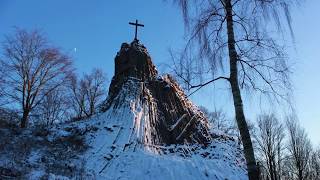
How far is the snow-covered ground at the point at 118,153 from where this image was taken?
16828 mm

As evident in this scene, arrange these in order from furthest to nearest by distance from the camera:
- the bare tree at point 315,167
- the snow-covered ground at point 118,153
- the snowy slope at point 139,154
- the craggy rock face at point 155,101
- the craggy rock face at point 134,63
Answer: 1. the bare tree at point 315,167
2. the craggy rock face at point 134,63
3. the craggy rock face at point 155,101
4. the snowy slope at point 139,154
5. the snow-covered ground at point 118,153

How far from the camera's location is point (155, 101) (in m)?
23.3

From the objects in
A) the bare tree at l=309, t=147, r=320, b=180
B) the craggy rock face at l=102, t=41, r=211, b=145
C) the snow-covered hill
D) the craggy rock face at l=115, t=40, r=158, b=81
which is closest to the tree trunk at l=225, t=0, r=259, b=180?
the snow-covered hill

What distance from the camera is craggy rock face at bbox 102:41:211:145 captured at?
2188cm

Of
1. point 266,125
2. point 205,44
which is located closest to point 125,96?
point 205,44

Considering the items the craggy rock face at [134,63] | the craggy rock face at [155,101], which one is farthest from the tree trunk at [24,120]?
the craggy rock face at [134,63]

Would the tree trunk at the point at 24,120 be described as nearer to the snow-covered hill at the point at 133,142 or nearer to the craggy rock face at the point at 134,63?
the snow-covered hill at the point at 133,142

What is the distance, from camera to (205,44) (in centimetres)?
853

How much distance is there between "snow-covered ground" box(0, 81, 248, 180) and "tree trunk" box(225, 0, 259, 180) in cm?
902

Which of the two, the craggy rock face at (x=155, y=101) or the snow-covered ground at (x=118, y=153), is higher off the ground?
the craggy rock face at (x=155, y=101)

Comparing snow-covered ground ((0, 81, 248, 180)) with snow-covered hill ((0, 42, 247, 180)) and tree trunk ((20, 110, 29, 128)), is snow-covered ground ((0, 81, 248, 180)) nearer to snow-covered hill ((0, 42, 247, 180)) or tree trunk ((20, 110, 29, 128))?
snow-covered hill ((0, 42, 247, 180))

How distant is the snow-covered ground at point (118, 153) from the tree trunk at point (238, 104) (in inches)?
355

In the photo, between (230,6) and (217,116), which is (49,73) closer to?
(230,6)

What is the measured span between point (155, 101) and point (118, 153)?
5475mm
